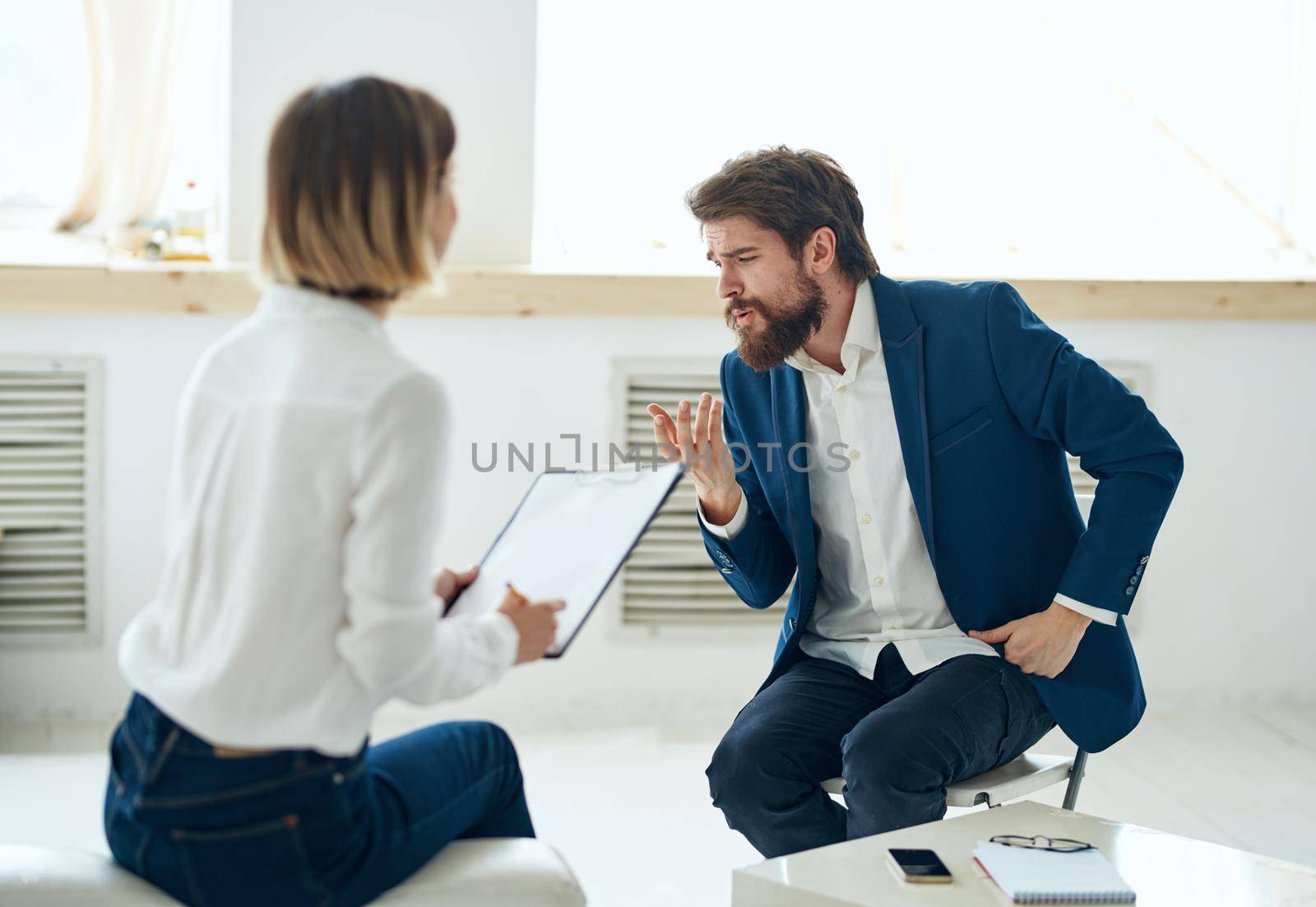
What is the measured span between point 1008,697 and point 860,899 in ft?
1.84

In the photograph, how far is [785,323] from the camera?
6.53 ft

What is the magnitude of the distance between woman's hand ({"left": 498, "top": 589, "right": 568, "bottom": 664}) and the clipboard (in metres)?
0.01

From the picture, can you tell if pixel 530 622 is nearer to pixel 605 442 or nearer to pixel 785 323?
pixel 785 323

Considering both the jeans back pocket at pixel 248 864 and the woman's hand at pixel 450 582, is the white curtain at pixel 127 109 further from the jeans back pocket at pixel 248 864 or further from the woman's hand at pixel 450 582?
the jeans back pocket at pixel 248 864

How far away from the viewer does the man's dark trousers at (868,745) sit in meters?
1.69

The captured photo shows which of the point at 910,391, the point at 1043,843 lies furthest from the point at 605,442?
the point at 1043,843

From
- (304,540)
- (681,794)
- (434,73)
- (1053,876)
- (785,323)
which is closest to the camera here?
(304,540)

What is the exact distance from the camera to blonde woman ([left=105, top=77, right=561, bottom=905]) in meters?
1.08

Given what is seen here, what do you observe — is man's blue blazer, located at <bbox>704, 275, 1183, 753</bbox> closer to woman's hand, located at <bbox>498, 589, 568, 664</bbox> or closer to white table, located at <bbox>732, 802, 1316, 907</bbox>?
white table, located at <bbox>732, 802, 1316, 907</bbox>

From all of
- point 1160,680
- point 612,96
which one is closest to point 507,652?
point 612,96

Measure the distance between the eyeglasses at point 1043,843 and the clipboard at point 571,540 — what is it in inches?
21.3

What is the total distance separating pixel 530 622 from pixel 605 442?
6.29ft

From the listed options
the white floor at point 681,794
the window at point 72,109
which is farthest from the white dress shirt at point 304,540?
the window at point 72,109

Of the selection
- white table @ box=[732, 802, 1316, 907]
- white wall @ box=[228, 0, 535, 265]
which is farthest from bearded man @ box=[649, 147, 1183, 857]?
white wall @ box=[228, 0, 535, 265]
